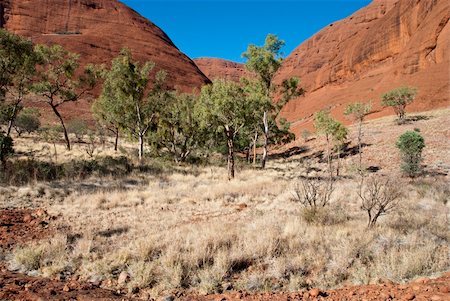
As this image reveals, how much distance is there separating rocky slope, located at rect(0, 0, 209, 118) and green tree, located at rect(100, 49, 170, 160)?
64.2 m

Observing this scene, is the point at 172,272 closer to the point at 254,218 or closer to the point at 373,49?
the point at 254,218

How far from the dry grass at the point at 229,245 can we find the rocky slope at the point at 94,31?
260ft

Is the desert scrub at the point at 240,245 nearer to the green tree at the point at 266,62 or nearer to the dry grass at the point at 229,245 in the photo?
the dry grass at the point at 229,245

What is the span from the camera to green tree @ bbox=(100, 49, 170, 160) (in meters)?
20.0

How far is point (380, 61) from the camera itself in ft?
241

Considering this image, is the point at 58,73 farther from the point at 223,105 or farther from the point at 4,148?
the point at 223,105

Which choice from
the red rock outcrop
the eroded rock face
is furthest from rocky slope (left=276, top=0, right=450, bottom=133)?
the red rock outcrop

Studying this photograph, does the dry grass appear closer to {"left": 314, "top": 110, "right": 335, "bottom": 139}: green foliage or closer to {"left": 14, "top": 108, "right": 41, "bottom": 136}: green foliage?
{"left": 314, "top": 110, "right": 335, "bottom": 139}: green foliage

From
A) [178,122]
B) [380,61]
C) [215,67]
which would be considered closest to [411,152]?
[178,122]

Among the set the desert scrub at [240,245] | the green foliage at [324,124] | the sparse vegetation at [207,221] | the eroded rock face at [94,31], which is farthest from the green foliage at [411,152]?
the eroded rock face at [94,31]

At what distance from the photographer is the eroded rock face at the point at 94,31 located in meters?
84.6

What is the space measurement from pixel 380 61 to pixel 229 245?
261 ft

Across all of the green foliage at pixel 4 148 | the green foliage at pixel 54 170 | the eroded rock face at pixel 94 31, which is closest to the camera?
the green foliage at pixel 54 170

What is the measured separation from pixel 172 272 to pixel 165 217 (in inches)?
157
